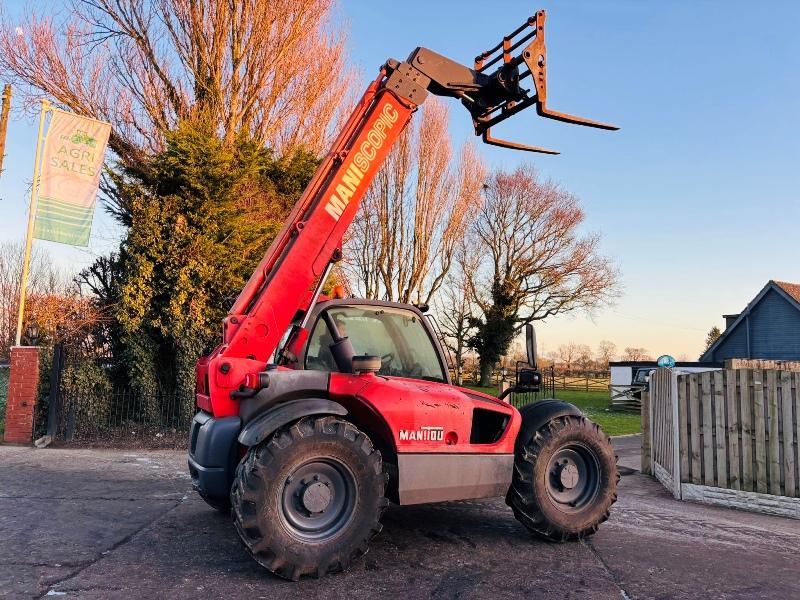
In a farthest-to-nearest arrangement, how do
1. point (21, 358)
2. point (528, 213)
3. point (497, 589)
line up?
1. point (528, 213)
2. point (21, 358)
3. point (497, 589)

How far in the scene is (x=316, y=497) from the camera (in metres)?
3.96

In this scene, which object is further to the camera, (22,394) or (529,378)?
(22,394)

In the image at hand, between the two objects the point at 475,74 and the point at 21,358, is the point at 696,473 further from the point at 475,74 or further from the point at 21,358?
the point at 21,358

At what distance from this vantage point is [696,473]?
24.0ft

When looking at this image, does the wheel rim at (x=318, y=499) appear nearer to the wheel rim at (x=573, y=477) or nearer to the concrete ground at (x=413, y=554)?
the concrete ground at (x=413, y=554)

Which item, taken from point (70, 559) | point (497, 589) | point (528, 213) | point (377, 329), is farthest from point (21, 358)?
point (528, 213)

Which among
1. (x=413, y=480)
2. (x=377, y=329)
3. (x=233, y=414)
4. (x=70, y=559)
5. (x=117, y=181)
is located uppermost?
(x=117, y=181)

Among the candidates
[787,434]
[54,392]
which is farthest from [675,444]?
[54,392]

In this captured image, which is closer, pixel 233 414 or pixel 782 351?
pixel 233 414

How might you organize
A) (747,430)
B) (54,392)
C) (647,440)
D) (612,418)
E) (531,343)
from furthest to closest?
(612,418), (54,392), (647,440), (747,430), (531,343)

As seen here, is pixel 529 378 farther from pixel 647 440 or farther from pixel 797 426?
pixel 647 440

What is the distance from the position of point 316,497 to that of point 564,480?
212 centimetres

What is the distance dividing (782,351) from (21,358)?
31.4 metres

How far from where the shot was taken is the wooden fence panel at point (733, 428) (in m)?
7.07
